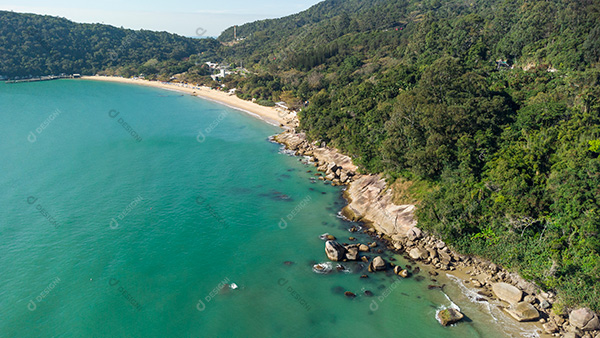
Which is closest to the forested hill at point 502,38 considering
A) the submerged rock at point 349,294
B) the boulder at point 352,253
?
the boulder at point 352,253

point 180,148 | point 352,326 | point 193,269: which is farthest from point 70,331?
point 180,148

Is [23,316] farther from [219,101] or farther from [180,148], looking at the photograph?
[219,101]

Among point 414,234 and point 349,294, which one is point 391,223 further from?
point 349,294

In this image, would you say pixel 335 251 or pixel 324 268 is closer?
pixel 324 268

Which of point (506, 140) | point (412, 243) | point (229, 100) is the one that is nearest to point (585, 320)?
point (412, 243)

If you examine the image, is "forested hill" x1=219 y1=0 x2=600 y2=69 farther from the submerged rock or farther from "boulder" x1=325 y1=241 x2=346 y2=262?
the submerged rock

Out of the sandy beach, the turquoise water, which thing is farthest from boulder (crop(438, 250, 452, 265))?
the sandy beach
